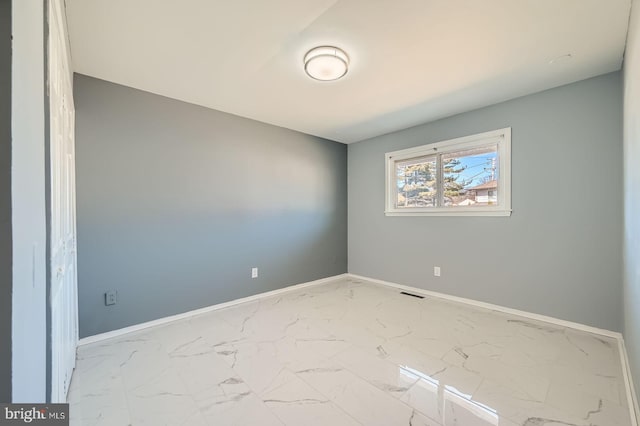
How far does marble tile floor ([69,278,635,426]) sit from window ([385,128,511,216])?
1304 millimetres

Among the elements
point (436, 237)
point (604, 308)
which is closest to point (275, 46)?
point (436, 237)

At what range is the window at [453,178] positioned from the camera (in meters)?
3.03

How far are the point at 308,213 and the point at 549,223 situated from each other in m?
2.86

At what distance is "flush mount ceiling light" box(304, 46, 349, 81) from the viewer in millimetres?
2031

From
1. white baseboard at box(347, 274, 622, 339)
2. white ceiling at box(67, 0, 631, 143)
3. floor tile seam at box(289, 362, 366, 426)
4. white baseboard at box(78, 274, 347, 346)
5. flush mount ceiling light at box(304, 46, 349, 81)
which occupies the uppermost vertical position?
white ceiling at box(67, 0, 631, 143)

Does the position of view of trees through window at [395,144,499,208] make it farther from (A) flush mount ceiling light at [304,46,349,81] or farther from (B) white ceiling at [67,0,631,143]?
(A) flush mount ceiling light at [304,46,349,81]

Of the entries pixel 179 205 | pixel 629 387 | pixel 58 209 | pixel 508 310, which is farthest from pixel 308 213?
pixel 629 387

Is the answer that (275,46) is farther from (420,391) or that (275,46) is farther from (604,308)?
(604,308)

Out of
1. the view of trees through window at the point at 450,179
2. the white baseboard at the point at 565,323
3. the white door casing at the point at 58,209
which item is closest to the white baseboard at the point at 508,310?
the white baseboard at the point at 565,323

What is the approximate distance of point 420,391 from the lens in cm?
169
